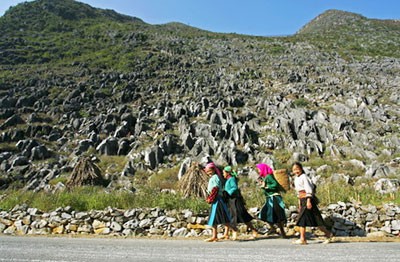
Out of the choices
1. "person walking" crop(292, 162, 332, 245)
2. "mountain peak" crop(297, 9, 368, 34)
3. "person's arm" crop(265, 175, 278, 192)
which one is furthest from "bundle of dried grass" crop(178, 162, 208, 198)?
"mountain peak" crop(297, 9, 368, 34)

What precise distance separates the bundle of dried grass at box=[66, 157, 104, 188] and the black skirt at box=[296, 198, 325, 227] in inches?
448

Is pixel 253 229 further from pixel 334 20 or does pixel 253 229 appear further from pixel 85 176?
pixel 334 20

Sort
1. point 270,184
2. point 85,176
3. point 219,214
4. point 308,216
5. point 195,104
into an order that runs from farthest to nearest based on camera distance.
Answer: point 195,104, point 85,176, point 270,184, point 219,214, point 308,216

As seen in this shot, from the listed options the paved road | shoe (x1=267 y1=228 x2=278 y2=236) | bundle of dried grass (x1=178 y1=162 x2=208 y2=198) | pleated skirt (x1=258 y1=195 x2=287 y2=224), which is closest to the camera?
the paved road

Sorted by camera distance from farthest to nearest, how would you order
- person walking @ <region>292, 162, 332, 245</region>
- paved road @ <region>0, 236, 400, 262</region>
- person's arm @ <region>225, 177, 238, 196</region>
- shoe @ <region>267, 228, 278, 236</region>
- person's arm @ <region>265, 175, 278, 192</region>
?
shoe @ <region>267, 228, 278, 236</region>, person's arm @ <region>225, 177, 238, 196</region>, person's arm @ <region>265, 175, 278, 192</region>, person walking @ <region>292, 162, 332, 245</region>, paved road @ <region>0, 236, 400, 262</region>

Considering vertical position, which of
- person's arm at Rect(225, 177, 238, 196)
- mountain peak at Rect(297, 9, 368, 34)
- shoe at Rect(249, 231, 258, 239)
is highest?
mountain peak at Rect(297, 9, 368, 34)

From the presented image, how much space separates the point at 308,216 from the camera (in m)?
6.65

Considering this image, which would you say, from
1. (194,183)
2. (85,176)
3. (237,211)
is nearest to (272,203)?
(237,211)

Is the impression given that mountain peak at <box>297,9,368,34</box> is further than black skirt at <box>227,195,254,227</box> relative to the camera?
Yes

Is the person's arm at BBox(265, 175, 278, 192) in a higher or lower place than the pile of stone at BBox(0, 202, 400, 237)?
higher

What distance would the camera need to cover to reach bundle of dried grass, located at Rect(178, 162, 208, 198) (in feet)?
41.2

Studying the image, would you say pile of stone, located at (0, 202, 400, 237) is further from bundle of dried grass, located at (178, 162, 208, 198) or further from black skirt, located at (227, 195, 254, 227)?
bundle of dried grass, located at (178, 162, 208, 198)

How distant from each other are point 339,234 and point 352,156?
9210mm

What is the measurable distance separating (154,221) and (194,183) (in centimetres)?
467
